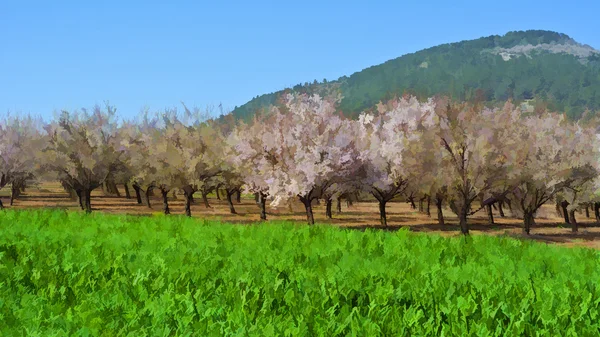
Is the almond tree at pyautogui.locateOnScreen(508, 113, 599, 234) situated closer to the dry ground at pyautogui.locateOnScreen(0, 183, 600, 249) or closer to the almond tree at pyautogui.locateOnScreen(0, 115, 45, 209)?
the dry ground at pyautogui.locateOnScreen(0, 183, 600, 249)

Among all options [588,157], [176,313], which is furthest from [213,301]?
[588,157]

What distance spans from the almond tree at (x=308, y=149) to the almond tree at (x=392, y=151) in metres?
2.83

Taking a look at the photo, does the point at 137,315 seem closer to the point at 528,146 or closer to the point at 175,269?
the point at 175,269

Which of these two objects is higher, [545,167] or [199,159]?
[199,159]

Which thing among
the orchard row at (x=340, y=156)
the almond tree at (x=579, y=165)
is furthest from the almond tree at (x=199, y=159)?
the almond tree at (x=579, y=165)

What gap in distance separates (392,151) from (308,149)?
10967 mm

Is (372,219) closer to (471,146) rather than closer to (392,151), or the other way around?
(392,151)

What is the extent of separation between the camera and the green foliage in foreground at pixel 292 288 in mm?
5402

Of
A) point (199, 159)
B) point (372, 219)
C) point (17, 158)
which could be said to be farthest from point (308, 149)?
point (17, 158)

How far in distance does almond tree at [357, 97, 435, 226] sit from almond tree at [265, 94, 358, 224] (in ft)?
9.28

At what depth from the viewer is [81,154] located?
5325 cm

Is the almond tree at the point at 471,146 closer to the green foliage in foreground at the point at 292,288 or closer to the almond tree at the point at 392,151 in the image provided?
the almond tree at the point at 392,151

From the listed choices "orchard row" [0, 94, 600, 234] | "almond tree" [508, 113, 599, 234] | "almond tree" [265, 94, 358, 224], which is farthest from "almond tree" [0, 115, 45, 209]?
"almond tree" [508, 113, 599, 234]

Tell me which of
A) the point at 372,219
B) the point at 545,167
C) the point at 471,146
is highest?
the point at 471,146
